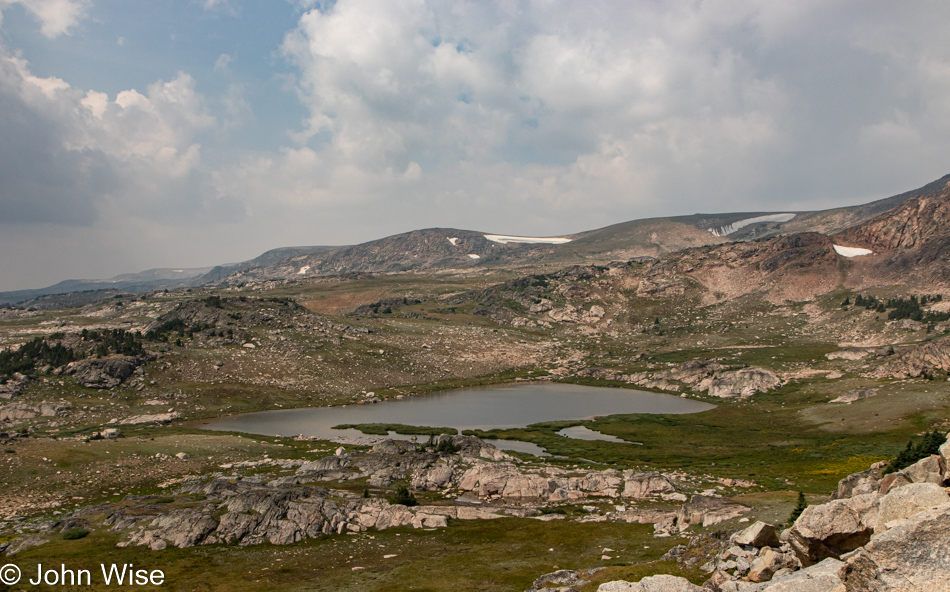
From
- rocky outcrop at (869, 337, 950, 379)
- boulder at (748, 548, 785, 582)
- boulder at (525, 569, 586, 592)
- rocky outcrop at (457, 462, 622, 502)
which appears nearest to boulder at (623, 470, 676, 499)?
rocky outcrop at (457, 462, 622, 502)

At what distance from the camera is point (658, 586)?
19547 millimetres

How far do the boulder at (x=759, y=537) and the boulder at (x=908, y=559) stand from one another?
40.7 feet

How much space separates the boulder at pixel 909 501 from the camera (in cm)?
1453

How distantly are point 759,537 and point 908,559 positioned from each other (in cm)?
1330

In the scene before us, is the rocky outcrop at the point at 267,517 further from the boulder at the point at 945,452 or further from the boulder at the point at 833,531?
the boulder at the point at 945,452

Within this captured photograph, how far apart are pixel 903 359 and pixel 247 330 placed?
15876 centimetres

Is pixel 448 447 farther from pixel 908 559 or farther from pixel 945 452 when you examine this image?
pixel 908 559

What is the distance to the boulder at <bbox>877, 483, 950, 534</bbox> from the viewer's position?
14.5m

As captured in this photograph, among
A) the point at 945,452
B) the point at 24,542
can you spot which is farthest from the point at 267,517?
the point at 945,452

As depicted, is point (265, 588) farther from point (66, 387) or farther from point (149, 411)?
point (66, 387)

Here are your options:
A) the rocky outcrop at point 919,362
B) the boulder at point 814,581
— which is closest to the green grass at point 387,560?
the boulder at point 814,581

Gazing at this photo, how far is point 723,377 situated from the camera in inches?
5015

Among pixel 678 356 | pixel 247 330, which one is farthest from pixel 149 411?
pixel 678 356

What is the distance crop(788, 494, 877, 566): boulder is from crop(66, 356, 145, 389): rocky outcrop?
12354 cm
